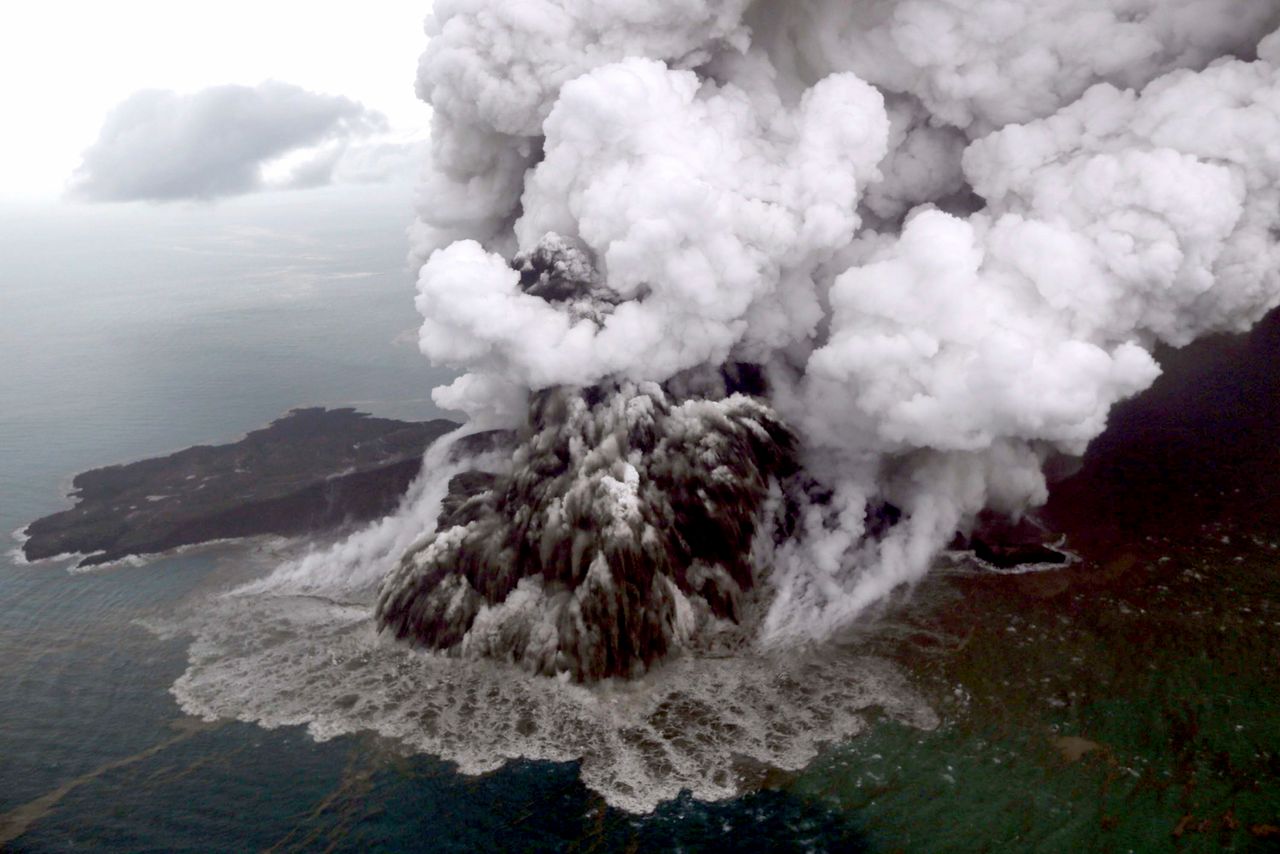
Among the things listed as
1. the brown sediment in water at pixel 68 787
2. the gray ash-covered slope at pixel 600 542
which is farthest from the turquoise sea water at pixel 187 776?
the gray ash-covered slope at pixel 600 542

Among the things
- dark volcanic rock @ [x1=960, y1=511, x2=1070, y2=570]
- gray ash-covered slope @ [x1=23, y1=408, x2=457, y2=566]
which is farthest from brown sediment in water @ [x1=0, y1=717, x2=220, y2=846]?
dark volcanic rock @ [x1=960, y1=511, x2=1070, y2=570]

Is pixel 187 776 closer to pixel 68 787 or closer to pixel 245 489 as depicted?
pixel 68 787

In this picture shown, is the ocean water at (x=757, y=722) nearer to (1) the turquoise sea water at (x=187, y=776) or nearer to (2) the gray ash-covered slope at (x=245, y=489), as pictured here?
(1) the turquoise sea water at (x=187, y=776)

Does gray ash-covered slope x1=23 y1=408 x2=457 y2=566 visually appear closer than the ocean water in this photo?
No

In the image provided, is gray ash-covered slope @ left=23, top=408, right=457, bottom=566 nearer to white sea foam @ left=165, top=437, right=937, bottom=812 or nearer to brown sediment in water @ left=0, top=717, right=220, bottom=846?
white sea foam @ left=165, top=437, right=937, bottom=812

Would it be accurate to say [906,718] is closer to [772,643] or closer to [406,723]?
[772,643]

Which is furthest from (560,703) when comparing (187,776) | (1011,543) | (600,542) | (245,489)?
(245,489)
